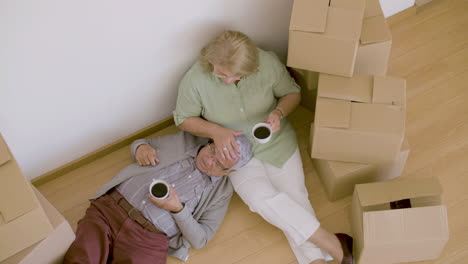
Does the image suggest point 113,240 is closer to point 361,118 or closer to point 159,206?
point 159,206

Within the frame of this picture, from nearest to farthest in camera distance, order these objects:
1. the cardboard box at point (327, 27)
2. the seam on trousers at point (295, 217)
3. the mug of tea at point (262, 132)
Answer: the cardboard box at point (327, 27), the mug of tea at point (262, 132), the seam on trousers at point (295, 217)

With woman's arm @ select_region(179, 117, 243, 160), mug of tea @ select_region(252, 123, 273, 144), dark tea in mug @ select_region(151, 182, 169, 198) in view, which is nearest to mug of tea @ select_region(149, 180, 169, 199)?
dark tea in mug @ select_region(151, 182, 169, 198)

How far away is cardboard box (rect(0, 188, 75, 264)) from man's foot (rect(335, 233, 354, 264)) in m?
1.04

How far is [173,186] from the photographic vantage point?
6.82ft

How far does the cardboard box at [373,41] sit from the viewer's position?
1.93 meters

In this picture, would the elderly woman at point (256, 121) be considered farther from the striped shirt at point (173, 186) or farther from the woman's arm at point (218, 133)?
the striped shirt at point (173, 186)

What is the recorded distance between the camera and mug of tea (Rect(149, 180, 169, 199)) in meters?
1.82

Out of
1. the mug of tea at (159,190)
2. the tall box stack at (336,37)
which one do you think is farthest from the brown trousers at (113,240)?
the tall box stack at (336,37)

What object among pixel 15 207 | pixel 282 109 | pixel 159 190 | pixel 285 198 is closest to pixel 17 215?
pixel 15 207

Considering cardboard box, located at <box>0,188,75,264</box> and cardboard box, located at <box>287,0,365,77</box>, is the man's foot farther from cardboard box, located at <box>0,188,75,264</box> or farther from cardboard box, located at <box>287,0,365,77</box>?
cardboard box, located at <box>0,188,75,264</box>

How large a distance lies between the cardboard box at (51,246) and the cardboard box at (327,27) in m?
1.04

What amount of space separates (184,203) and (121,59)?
635 mm

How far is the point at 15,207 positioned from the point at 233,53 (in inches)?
36.4

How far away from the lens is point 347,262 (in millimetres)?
1980
